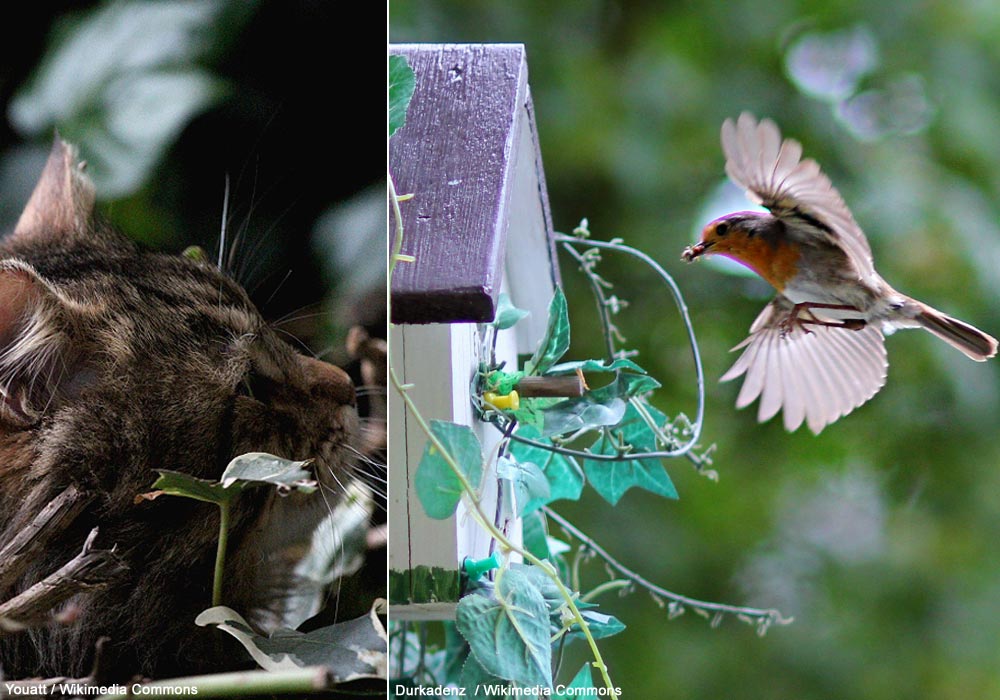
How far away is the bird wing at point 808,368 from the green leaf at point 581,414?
0.28 feet

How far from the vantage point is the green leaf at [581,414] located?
52 centimetres

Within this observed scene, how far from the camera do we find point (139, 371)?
463 mm

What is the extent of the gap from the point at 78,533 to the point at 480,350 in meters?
0.25

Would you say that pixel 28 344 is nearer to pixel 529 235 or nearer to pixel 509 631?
pixel 509 631

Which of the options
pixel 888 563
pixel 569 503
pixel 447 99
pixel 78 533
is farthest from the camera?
pixel 888 563

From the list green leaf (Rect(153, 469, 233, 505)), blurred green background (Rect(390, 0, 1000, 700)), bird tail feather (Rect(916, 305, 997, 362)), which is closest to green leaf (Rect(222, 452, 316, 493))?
green leaf (Rect(153, 469, 233, 505))

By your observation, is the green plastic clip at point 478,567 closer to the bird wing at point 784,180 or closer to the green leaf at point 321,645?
the green leaf at point 321,645

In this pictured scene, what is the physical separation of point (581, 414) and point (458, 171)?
0.52 feet

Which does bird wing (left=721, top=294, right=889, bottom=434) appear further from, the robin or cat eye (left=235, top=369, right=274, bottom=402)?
cat eye (left=235, top=369, right=274, bottom=402)

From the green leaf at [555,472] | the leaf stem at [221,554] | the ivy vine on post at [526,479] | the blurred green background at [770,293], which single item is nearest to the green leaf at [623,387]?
the ivy vine on post at [526,479]

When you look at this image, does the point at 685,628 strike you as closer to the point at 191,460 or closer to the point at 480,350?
the point at 480,350

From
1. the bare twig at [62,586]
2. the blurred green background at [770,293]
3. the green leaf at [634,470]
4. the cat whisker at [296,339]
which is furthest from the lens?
the blurred green background at [770,293]

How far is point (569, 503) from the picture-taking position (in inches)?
52.2

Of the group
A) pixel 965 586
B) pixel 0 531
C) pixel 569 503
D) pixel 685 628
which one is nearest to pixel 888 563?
pixel 965 586
